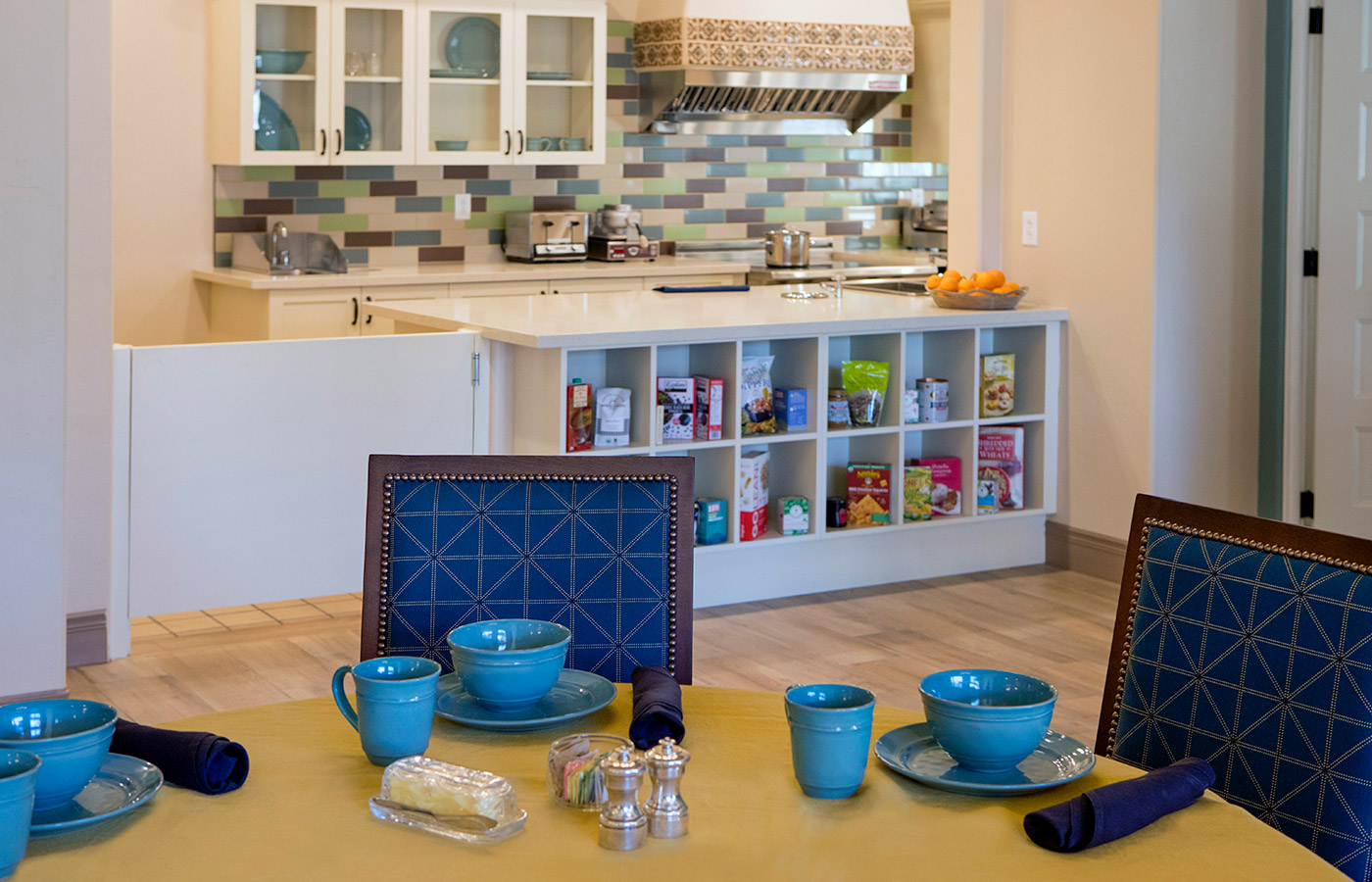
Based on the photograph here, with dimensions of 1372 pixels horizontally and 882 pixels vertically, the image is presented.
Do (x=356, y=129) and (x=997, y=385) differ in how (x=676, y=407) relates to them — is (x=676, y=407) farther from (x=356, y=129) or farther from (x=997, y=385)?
(x=356, y=129)

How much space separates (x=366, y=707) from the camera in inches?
54.0

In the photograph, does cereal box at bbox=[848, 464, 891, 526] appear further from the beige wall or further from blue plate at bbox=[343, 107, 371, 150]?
the beige wall

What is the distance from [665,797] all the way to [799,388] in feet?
11.2

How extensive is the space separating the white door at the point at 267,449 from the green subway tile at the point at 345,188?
246 cm

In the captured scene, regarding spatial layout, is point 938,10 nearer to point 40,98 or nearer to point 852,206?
point 852,206

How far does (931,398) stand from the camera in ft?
15.8

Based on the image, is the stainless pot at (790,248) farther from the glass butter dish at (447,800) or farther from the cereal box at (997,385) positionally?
→ the glass butter dish at (447,800)

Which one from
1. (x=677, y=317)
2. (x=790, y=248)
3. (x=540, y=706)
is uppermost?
(x=790, y=248)

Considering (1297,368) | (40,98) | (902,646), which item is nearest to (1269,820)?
(902,646)

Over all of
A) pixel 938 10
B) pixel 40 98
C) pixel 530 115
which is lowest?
pixel 40 98

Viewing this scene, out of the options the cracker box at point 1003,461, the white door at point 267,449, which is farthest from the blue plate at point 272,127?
the cracker box at point 1003,461

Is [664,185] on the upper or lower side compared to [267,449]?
upper

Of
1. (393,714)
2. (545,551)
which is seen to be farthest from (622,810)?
(545,551)

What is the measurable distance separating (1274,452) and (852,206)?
11.0 feet
